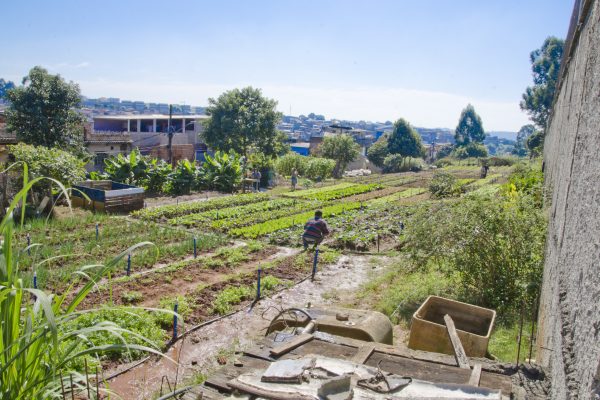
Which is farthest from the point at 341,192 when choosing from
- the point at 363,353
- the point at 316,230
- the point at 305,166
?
the point at 363,353

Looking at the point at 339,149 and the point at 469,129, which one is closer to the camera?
the point at 339,149

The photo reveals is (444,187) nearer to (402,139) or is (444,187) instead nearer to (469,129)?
(402,139)

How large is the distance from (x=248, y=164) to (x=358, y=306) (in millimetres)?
20848

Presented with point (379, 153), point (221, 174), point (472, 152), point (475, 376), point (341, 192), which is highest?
point (472, 152)

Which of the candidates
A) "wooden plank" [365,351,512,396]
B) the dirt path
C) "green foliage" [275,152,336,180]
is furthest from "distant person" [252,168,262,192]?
"wooden plank" [365,351,512,396]

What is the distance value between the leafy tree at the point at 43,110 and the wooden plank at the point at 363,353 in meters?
21.1

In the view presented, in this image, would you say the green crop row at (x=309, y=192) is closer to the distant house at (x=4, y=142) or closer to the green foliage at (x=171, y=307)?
the distant house at (x=4, y=142)

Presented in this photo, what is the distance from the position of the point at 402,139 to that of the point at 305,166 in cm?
2232

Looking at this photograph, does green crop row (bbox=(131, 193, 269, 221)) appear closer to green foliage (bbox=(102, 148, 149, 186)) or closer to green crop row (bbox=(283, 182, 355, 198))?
green crop row (bbox=(283, 182, 355, 198))

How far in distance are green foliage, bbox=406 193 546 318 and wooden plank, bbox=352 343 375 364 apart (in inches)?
182

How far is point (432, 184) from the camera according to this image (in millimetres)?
27391

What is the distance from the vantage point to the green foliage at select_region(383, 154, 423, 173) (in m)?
52.6

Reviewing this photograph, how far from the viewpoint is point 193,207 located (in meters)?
20.5

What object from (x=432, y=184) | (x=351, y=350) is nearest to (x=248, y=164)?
(x=432, y=184)
